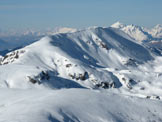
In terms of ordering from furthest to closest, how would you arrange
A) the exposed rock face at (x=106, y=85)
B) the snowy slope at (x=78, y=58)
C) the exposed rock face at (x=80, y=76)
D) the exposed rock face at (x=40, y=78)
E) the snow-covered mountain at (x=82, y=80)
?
the exposed rock face at (x=80, y=76) → the exposed rock face at (x=106, y=85) → the snowy slope at (x=78, y=58) → the exposed rock face at (x=40, y=78) → the snow-covered mountain at (x=82, y=80)

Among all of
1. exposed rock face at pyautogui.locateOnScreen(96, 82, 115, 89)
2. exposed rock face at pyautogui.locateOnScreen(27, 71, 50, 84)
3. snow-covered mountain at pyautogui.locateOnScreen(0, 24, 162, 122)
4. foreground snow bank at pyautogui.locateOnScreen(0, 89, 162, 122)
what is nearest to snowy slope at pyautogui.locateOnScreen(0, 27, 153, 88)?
snow-covered mountain at pyautogui.locateOnScreen(0, 24, 162, 122)

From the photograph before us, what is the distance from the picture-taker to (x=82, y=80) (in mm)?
98625

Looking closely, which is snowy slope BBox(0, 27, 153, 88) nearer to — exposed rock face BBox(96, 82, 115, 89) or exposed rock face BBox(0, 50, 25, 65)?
exposed rock face BBox(0, 50, 25, 65)

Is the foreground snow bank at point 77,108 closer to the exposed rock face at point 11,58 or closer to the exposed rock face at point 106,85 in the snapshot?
the exposed rock face at point 106,85

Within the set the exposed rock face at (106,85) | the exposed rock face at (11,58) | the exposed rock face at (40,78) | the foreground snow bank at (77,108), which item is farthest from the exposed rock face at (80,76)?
the foreground snow bank at (77,108)

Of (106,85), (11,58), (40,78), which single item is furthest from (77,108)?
(11,58)

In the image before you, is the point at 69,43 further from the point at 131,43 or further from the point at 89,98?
the point at 89,98

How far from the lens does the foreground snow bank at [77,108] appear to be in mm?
27391

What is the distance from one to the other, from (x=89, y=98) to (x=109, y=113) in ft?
15.7

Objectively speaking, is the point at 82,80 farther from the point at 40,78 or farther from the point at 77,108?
the point at 77,108

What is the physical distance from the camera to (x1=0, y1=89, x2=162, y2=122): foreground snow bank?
27.4m

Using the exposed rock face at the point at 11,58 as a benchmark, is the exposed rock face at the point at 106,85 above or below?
below

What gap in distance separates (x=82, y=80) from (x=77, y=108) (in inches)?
2623

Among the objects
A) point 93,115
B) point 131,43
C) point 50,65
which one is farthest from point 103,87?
point 131,43
